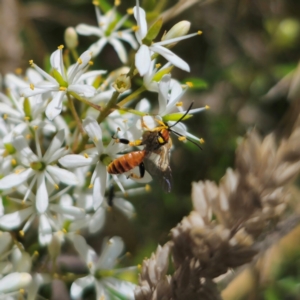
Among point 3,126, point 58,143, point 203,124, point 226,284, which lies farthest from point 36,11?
point 226,284

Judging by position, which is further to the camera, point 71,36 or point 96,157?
point 71,36

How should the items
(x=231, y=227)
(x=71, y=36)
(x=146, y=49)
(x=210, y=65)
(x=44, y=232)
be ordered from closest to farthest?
(x=231, y=227), (x=146, y=49), (x=44, y=232), (x=71, y=36), (x=210, y=65)

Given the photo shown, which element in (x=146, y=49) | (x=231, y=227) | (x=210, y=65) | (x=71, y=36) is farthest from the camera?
(x=210, y=65)

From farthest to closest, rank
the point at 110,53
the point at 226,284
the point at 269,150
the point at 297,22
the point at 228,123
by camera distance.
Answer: the point at 110,53 < the point at 297,22 < the point at 228,123 < the point at 226,284 < the point at 269,150

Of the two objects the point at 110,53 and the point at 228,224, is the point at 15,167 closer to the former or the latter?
the point at 228,224

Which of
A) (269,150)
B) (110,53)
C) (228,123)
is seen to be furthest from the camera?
(110,53)

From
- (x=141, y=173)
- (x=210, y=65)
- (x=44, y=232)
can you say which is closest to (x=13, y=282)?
(x=44, y=232)

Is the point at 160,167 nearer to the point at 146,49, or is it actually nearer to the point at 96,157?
the point at 96,157

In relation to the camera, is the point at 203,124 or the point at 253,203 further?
the point at 203,124
